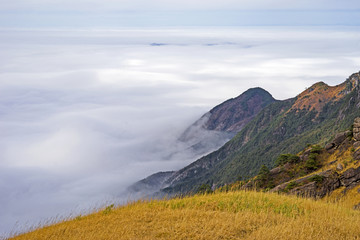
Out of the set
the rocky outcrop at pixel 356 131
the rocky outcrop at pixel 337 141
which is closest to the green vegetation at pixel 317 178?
the rocky outcrop at pixel 356 131

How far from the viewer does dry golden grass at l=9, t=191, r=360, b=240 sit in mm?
9547

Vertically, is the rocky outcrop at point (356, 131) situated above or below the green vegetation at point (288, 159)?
above

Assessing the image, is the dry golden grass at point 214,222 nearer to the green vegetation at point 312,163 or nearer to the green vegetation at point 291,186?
the green vegetation at point 291,186

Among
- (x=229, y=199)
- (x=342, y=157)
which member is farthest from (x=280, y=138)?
(x=229, y=199)

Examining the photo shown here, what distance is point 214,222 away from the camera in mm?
10266

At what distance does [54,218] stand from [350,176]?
2932 cm

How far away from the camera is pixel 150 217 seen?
11.1m

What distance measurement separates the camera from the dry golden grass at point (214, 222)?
9.55 metres

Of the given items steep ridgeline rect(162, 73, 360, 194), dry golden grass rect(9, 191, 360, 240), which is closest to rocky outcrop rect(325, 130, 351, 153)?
dry golden grass rect(9, 191, 360, 240)

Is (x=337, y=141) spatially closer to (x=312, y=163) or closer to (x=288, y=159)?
(x=312, y=163)

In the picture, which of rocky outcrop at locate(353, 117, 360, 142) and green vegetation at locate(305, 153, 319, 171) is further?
green vegetation at locate(305, 153, 319, 171)

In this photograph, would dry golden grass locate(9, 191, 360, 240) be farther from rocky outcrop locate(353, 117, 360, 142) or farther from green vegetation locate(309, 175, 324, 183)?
rocky outcrop locate(353, 117, 360, 142)

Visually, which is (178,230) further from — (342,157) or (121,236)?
(342,157)

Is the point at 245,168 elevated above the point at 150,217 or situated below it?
below
